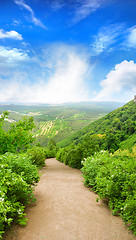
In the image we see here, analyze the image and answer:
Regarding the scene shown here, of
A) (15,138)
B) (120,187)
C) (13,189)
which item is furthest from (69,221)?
(15,138)

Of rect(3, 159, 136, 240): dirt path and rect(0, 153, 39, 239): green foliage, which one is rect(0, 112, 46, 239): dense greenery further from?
rect(3, 159, 136, 240): dirt path

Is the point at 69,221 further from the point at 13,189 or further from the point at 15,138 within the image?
the point at 15,138

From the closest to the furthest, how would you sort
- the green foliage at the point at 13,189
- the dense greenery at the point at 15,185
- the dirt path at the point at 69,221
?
the green foliage at the point at 13,189
the dense greenery at the point at 15,185
the dirt path at the point at 69,221

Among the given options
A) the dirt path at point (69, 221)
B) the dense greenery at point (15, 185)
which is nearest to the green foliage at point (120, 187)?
the dirt path at point (69, 221)

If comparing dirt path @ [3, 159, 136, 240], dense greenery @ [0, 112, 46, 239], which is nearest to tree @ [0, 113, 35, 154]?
dense greenery @ [0, 112, 46, 239]

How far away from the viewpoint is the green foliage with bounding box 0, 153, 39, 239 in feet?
9.52

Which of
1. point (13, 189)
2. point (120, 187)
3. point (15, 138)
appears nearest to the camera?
point (13, 189)

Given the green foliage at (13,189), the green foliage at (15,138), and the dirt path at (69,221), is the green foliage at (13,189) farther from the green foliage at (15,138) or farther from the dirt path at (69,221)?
the green foliage at (15,138)

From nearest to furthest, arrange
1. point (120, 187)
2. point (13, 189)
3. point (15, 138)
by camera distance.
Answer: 1. point (13, 189)
2. point (120, 187)
3. point (15, 138)

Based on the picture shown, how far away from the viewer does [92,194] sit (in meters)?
5.58

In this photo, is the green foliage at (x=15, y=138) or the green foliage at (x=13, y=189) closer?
the green foliage at (x=13, y=189)

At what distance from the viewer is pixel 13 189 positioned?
11.5 ft

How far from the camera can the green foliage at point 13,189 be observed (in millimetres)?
2902

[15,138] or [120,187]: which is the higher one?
[15,138]
